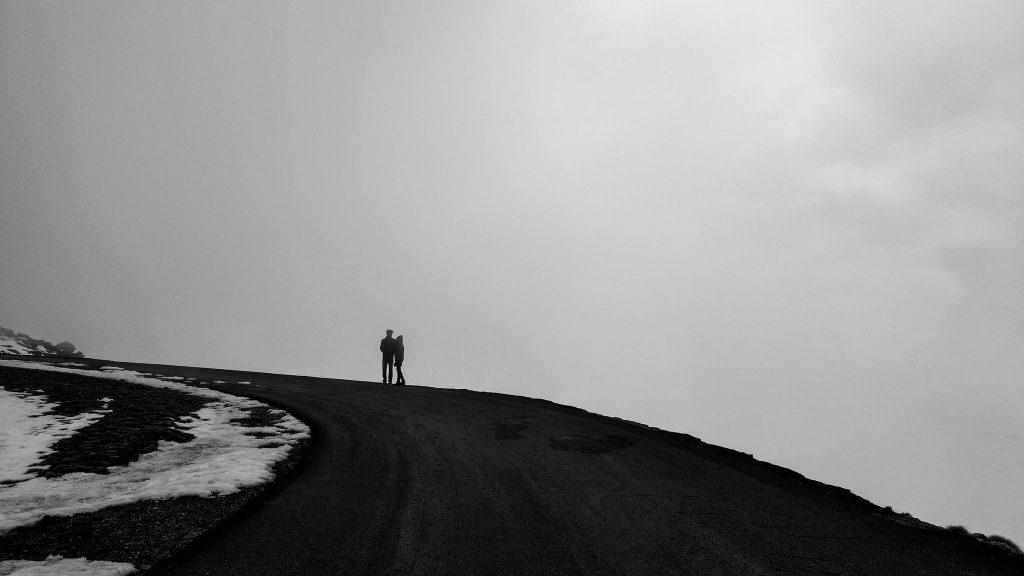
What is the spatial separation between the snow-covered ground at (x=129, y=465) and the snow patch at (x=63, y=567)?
20 millimetres

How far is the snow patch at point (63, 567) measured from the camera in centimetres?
407

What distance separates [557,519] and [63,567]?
494cm

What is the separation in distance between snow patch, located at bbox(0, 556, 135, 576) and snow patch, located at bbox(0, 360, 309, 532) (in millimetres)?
1199

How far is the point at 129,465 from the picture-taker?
7.42 m

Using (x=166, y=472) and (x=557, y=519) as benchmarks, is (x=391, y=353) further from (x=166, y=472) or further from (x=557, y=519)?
(x=557, y=519)

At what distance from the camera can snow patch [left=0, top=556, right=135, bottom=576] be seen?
407 centimetres

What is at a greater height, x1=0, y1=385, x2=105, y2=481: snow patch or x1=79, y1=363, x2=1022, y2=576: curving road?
x1=79, y1=363, x2=1022, y2=576: curving road

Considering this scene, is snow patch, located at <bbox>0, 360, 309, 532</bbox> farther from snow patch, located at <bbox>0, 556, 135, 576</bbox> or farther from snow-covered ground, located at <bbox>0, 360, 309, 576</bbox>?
snow patch, located at <bbox>0, 556, 135, 576</bbox>

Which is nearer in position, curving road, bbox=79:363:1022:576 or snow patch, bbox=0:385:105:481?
curving road, bbox=79:363:1022:576

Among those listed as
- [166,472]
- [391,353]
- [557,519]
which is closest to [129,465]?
[166,472]

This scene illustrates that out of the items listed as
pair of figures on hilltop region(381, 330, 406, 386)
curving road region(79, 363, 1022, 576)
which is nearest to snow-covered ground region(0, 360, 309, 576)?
curving road region(79, 363, 1022, 576)

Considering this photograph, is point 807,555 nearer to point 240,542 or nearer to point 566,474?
point 566,474

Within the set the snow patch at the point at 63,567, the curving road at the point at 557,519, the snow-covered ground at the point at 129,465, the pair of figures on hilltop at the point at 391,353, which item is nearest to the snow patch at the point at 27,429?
the snow-covered ground at the point at 129,465

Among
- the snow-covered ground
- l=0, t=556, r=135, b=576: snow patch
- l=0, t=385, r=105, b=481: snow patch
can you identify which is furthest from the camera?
l=0, t=385, r=105, b=481: snow patch
